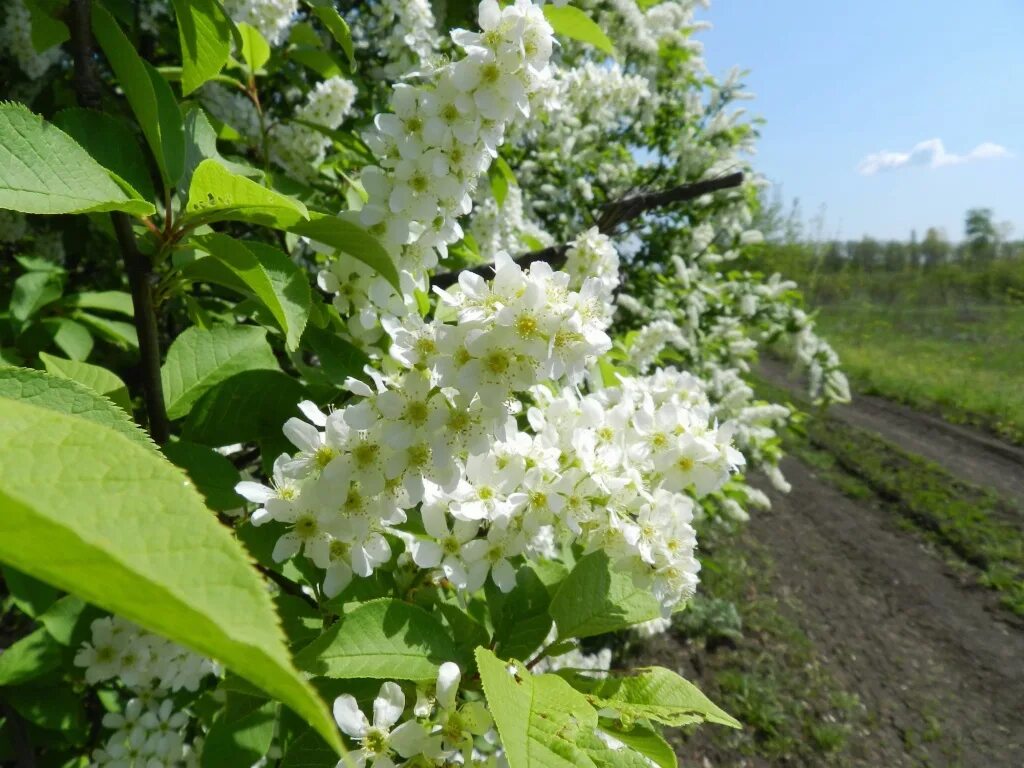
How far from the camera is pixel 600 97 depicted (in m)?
4.13

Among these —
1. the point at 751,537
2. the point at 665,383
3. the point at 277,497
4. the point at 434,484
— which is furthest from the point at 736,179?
the point at 751,537

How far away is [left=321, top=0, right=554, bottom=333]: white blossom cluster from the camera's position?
135 centimetres

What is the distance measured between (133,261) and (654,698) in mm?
1169

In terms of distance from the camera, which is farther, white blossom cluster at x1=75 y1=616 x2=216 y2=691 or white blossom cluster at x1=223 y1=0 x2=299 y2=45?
white blossom cluster at x1=223 y1=0 x2=299 y2=45

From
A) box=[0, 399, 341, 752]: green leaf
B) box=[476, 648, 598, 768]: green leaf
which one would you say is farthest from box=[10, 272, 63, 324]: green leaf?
box=[0, 399, 341, 752]: green leaf

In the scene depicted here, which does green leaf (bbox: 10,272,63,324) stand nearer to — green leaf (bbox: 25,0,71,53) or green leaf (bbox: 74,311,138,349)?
green leaf (bbox: 74,311,138,349)

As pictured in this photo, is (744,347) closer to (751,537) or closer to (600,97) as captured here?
(600,97)

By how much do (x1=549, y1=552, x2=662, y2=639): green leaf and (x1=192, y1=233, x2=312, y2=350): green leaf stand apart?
686 mm

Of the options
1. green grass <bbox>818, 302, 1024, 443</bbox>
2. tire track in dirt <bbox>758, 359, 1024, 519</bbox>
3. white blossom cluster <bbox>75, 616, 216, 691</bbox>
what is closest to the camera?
white blossom cluster <bbox>75, 616, 216, 691</bbox>

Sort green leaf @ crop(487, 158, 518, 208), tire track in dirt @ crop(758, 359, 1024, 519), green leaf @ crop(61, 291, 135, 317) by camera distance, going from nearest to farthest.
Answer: green leaf @ crop(61, 291, 135, 317), green leaf @ crop(487, 158, 518, 208), tire track in dirt @ crop(758, 359, 1024, 519)

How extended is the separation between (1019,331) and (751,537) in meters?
21.9

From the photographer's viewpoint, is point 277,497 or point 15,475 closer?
point 15,475

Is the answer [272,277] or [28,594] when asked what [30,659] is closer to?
[28,594]

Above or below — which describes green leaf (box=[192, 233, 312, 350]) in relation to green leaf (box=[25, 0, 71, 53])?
below
